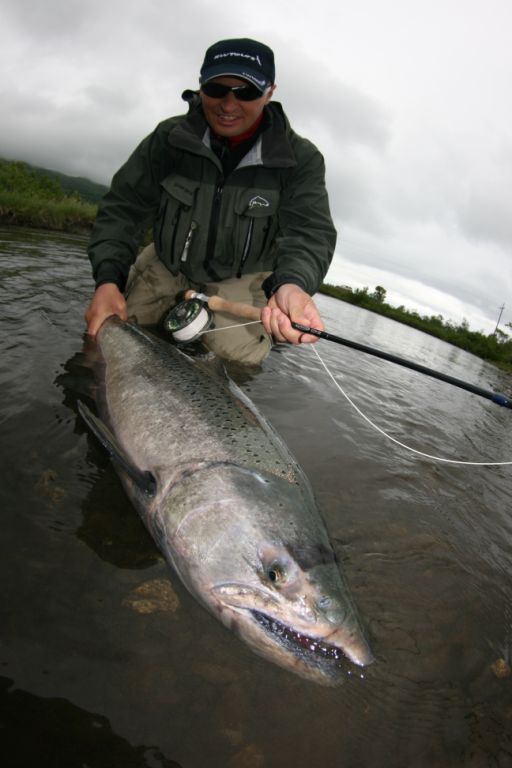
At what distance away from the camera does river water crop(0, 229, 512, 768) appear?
1493 mm

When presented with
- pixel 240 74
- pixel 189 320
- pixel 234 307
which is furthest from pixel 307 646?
pixel 240 74

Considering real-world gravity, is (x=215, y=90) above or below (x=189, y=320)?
above

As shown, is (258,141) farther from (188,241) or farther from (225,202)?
(188,241)

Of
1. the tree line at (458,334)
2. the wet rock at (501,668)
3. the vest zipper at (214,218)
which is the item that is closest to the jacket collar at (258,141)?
the vest zipper at (214,218)

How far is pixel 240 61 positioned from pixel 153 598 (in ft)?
14.6

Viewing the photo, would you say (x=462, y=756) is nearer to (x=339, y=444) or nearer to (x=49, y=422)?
(x=339, y=444)

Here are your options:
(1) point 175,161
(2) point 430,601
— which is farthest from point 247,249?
(2) point 430,601

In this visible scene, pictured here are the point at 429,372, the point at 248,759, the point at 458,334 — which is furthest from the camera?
the point at 458,334

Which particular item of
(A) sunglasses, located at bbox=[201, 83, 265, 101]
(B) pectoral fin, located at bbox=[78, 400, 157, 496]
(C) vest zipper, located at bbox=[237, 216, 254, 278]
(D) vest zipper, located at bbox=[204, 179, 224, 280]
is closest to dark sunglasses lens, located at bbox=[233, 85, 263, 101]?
(A) sunglasses, located at bbox=[201, 83, 265, 101]

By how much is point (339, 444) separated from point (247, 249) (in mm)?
2411

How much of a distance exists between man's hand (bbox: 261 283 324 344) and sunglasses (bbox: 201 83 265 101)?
214 cm

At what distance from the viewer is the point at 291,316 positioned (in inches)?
126

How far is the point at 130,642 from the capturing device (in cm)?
173

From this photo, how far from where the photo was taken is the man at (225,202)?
161 inches
